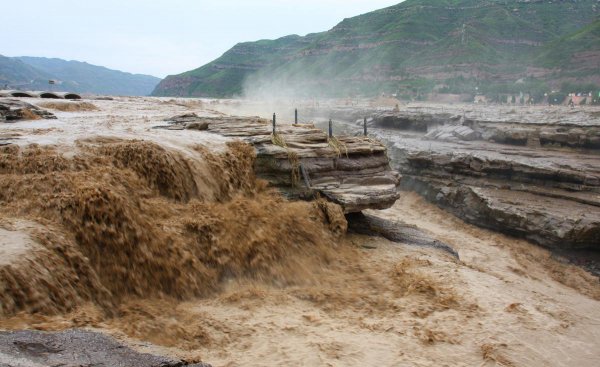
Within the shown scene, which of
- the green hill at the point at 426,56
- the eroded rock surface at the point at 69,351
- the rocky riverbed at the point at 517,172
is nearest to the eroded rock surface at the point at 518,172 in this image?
the rocky riverbed at the point at 517,172

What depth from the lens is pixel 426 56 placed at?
225ft

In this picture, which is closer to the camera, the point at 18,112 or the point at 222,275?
the point at 222,275

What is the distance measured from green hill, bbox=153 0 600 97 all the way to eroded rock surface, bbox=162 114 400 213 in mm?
44042

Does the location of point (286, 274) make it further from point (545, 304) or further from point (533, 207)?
point (533, 207)

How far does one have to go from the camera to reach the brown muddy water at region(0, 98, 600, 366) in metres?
5.22

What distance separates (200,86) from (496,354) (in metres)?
91.1

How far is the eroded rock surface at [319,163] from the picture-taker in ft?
32.7

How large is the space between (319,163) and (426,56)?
2520 inches

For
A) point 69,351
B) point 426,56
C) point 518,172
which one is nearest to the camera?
point 69,351

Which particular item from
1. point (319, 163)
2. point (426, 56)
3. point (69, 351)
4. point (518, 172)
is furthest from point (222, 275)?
point (426, 56)

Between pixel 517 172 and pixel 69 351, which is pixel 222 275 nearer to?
pixel 69 351

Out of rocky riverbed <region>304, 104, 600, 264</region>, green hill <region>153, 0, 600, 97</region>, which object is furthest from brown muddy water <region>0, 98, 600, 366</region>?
green hill <region>153, 0, 600, 97</region>

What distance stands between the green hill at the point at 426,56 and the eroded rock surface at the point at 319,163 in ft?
144

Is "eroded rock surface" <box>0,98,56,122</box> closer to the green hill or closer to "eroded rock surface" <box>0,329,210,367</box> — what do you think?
"eroded rock surface" <box>0,329,210,367</box>
